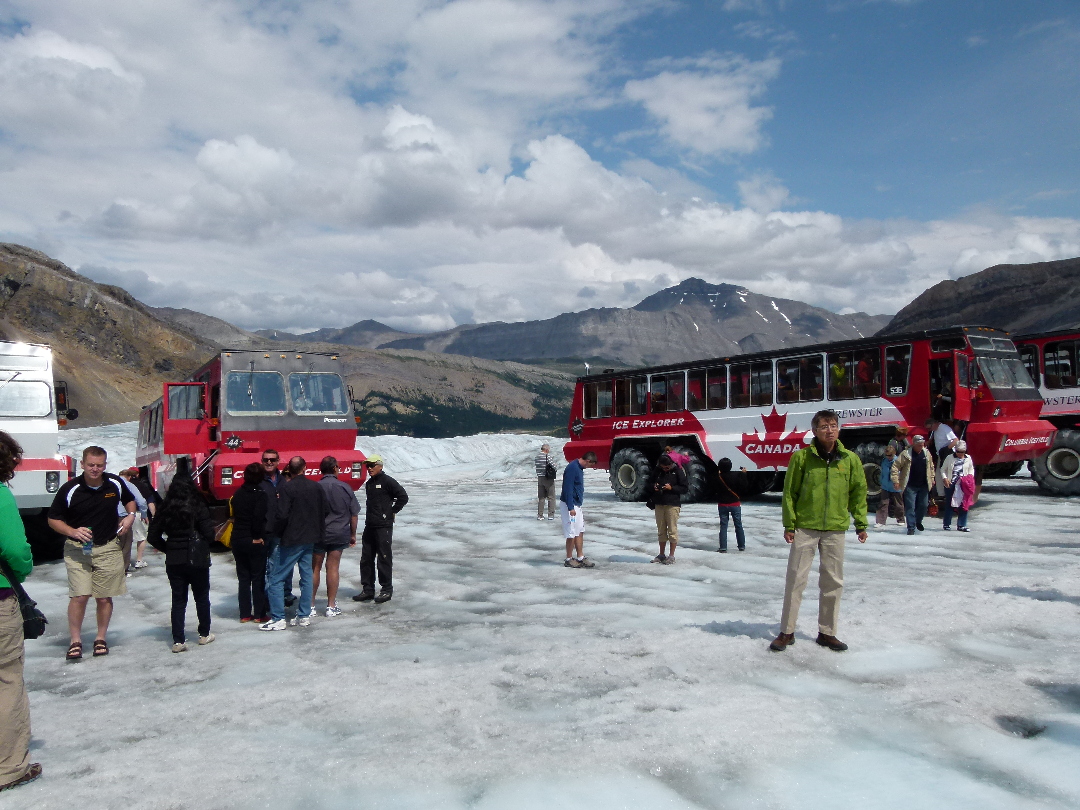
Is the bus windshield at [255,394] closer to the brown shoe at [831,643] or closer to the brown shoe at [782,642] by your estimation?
the brown shoe at [782,642]

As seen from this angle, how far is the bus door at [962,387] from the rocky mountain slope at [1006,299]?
10272 centimetres

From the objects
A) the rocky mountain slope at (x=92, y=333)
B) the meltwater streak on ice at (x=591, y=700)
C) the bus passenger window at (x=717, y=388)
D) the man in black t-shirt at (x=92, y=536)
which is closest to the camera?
the meltwater streak on ice at (x=591, y=700)

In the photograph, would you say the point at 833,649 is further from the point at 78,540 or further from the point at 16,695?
the point at 78,540

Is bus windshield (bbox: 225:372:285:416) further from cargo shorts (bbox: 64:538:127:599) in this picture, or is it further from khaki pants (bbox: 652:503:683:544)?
khaki pants (bbox: 652:503:683:544)

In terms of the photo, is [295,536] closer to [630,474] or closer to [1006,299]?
[630,474]

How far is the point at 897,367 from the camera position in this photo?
1528 cm

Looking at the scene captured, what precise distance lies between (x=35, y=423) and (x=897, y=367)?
1463 cm

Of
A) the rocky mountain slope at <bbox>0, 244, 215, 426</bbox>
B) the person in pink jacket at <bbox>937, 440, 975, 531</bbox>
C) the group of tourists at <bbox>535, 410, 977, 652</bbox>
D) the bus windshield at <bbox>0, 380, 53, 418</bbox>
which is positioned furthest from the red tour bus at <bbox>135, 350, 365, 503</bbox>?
the rocky mountain slope at <bbox>0, 244, 215, 426</bbox>

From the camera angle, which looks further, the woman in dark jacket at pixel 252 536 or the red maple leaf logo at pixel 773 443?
the red maple leaf logo at pixel 773 443

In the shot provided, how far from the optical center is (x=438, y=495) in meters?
24.4

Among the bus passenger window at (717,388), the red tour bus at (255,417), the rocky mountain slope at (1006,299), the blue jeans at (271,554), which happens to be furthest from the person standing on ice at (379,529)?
the rocky mountain slope at (1006,299)

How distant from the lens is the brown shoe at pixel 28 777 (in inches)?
173

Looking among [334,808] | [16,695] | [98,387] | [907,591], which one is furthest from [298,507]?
[98,387]

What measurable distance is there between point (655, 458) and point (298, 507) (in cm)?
1302
